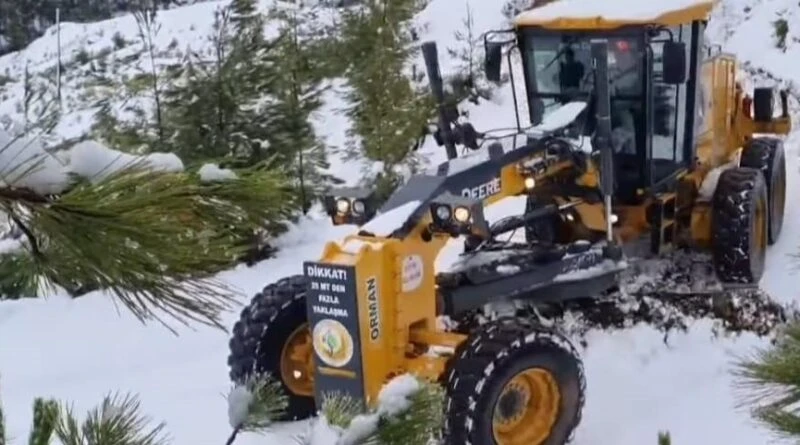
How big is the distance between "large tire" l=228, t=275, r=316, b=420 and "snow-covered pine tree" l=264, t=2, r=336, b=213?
3826mm

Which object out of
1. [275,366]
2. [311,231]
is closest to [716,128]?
[311,231]

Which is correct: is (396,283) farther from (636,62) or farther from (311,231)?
(311,231)

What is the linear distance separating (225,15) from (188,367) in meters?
4.77

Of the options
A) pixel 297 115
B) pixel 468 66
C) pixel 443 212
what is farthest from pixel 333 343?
pixel 468 66

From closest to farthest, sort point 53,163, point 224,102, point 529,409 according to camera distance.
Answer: point 53,163
point 529,409
point 224,102

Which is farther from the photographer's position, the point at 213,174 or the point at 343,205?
the point at 343,205

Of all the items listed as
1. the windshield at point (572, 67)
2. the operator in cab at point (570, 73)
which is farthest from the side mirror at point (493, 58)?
the operator in cab at point (570, 73)

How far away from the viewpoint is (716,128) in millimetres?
8406

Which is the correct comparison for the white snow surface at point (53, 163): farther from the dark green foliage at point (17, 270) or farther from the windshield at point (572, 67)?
the windshield at point (572, 67)

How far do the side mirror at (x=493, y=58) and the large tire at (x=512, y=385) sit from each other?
221 centimetres

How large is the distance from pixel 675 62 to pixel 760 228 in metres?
1.90

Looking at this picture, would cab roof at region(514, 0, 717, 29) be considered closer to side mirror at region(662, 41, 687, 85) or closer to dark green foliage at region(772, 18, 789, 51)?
side mirror at region(662, 41, 687, 85)

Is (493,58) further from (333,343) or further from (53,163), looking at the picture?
(53,163)

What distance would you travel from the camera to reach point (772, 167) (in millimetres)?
8406
